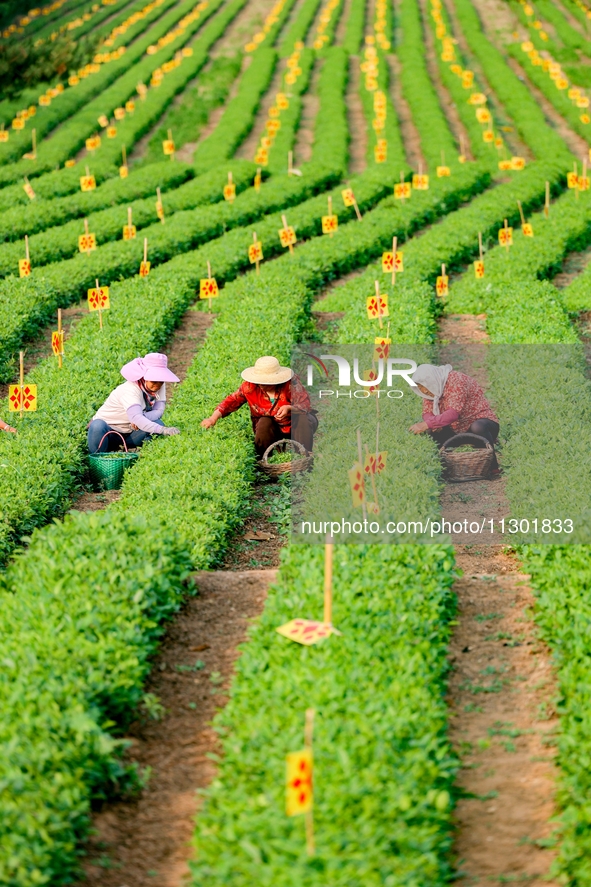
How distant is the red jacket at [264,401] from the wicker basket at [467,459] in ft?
4.98

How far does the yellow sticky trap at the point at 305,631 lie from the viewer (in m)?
6.48

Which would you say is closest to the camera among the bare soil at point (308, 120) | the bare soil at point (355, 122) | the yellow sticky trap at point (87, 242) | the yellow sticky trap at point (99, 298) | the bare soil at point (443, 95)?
the yellow sticky trap at point (99, 298)

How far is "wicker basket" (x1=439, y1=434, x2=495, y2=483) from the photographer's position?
10.8 m

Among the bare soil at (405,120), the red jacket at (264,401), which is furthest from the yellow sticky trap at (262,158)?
the red jacket at (264,401)

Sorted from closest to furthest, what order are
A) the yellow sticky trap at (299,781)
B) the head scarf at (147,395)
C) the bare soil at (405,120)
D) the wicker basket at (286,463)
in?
the yellow sticky trap at (299,781)
the wicker basket at (286,463)
the head scarf at (147,395)
the bare soil at (405,120)

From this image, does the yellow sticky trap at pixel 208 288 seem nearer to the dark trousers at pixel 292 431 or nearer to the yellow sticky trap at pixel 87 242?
the yellow sticky trap at pixel 87 242

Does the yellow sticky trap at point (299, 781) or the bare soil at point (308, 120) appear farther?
the bare soil at point (308, 120)

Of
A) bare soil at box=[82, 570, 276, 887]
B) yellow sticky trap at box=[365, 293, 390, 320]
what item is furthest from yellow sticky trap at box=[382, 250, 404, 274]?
bare soil at box=[82, 570, 276, 887]

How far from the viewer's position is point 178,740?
21.3 ft

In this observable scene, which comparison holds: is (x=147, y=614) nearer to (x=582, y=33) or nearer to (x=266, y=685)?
(x=266, y=685)

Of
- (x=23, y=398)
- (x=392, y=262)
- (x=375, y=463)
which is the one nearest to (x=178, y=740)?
(x=375, y=463)

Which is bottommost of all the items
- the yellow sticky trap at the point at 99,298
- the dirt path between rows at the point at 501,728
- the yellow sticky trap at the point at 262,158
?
the yellow sticky trap at the point at 262,158

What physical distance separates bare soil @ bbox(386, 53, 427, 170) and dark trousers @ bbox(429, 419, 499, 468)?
20015mm

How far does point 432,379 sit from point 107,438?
342 cm
